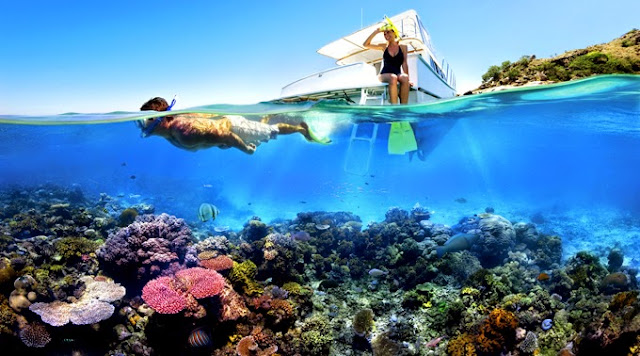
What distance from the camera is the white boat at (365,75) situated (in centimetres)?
1038

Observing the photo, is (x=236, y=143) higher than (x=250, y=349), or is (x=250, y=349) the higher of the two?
(x=236, y=143)

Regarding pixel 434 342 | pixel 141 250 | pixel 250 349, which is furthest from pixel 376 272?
pixel 141 250

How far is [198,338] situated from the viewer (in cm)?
548

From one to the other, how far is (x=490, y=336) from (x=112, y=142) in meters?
15.2

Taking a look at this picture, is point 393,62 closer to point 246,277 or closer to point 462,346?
point 246,277

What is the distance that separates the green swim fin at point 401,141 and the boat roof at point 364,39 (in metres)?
3.30

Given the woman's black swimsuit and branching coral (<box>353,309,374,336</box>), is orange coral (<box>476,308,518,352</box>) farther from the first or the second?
the woman's black swimsuit

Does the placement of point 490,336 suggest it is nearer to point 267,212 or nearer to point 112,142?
point 267,212

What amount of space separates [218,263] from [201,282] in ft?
3.51

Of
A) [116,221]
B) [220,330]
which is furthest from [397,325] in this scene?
[116,221]

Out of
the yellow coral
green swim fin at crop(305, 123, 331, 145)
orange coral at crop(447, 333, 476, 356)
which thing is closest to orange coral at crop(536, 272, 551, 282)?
the yellow coral

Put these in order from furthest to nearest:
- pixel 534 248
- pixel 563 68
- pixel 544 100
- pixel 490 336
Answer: pixel 563 68, pixel 544 100, pixel 534 248, pixel 490 336

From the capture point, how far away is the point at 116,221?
32.1 feet

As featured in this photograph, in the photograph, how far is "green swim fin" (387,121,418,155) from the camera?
14641mm
